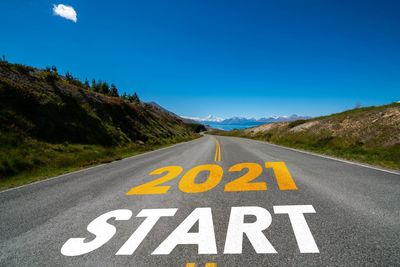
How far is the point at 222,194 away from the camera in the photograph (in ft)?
17.9

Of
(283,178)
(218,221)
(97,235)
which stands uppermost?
(283,178)

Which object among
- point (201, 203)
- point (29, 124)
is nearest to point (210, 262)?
point (201, 203)

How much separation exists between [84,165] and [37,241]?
9.21 metres

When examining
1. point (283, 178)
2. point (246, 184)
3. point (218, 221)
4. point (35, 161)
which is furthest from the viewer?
point (35, 161)

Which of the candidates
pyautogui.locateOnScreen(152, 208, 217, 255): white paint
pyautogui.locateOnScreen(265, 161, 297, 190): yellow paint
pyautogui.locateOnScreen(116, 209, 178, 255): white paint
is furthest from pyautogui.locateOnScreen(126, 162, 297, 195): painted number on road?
pyautogui.locateOnScreen(152, 208, 217, 255): white paint

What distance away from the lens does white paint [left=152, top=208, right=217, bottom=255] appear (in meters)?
3.10

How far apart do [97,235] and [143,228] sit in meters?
0.77

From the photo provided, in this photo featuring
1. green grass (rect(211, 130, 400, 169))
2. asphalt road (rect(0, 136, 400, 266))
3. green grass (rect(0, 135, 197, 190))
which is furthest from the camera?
green grass (rect(211, 130, 400, 169))

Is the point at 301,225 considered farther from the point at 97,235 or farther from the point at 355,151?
the point at 355,151

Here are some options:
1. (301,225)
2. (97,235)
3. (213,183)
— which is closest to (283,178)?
(213,183)

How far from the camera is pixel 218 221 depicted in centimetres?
393

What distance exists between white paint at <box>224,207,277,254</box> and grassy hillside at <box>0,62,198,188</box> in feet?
29.1

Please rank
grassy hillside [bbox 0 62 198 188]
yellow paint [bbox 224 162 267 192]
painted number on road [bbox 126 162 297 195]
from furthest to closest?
grassy hillside [bbox 0 62 198 188] < painted number on road [bbox 126 162 297 195] < yellow paint [bbox 224 162 267 192]

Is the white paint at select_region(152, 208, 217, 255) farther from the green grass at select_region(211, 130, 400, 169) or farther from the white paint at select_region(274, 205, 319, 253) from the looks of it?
the green grass at select_region(211, 130, 400, 169)
